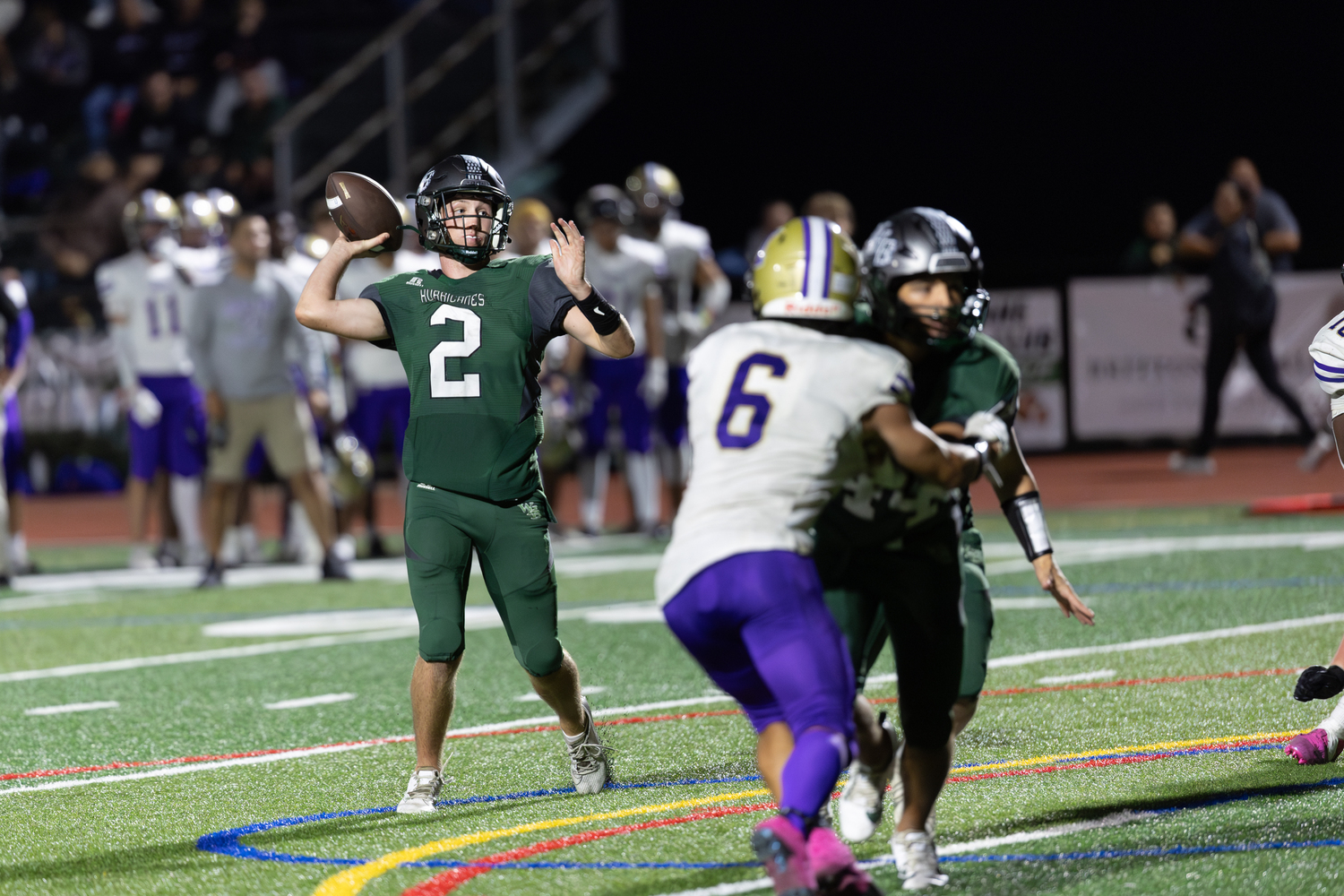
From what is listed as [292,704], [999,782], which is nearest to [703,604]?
[999,782]

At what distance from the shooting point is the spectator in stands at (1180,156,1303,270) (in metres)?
15.6

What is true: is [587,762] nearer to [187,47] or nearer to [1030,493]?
[1030,493]

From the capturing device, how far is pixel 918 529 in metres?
4.23

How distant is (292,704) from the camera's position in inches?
285

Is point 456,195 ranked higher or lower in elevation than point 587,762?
higher

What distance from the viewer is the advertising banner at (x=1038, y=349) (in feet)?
61.1

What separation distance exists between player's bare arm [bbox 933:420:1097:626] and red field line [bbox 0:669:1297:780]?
2.16 metres

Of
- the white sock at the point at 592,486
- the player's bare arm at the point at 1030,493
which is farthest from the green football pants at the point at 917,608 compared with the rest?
the white sock at the point at 592,486

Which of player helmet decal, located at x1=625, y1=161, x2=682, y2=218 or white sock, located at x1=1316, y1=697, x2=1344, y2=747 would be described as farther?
player helmet decal, located at x1=625, y1=161, x2=682, y2=218

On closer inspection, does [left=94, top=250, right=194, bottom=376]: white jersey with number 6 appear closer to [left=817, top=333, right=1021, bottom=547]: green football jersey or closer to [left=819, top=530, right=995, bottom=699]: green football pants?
[left=819, top=530, right=995, bottom=699]: green football pants

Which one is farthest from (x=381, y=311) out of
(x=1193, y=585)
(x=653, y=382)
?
(x=653, y=382)

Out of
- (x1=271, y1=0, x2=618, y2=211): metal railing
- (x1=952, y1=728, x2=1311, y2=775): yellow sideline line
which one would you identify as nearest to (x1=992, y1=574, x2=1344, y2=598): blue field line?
(x1=952, y1=728, x2=1311, y2=775): yellow sideline line

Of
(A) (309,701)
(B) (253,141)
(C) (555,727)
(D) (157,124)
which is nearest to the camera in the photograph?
(C) (555,727)

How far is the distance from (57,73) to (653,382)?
1132 cm
